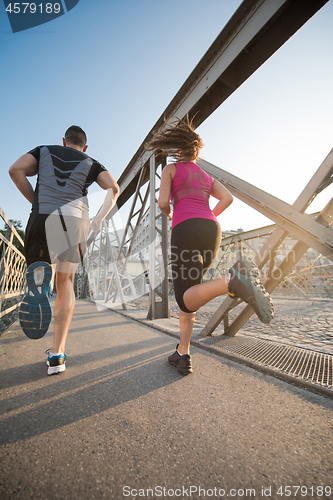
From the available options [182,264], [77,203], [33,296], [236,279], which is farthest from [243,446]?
[77,203]

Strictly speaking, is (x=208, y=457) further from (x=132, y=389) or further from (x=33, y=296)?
(x=33, y=296)

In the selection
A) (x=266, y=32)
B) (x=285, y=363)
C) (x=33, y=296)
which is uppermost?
(x=266, y=32)

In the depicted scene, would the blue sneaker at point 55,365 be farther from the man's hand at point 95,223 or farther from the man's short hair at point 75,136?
the man's short hair at point 75,136

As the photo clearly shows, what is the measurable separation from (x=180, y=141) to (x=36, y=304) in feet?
6.08

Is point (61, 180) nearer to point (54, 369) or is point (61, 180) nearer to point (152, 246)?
point (54, 369)

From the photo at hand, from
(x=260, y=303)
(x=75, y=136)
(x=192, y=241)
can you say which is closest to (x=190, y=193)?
(x=192, y=241)

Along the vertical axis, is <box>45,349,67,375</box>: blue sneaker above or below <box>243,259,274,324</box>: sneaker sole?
below

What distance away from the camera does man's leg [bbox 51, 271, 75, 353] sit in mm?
1705

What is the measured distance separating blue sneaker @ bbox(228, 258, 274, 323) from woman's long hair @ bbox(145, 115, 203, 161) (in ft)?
4.04

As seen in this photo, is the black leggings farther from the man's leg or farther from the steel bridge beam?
the steel bridge beam

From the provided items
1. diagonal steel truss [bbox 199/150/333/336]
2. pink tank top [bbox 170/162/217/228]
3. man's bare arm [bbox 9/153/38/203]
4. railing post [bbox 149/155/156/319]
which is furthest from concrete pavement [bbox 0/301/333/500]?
railing post [bbox 149/155/156/319]

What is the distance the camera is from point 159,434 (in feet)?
3.21

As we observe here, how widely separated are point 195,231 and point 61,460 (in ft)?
4.76

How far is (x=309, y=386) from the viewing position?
1.42 metres
